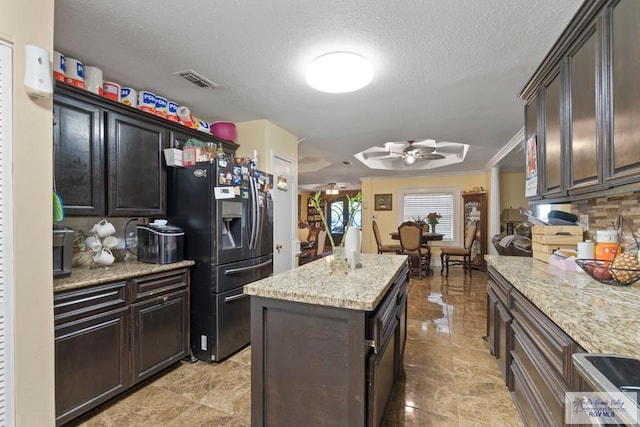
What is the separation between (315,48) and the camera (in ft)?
6.33

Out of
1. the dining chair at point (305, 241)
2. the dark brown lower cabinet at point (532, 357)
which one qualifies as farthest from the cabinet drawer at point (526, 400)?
the dining chair at point (305, 241)

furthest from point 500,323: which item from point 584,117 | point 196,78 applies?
point 196,78

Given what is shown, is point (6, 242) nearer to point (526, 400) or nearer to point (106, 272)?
point (106, 272)

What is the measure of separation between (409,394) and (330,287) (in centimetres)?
121

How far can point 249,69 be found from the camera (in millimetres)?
2207

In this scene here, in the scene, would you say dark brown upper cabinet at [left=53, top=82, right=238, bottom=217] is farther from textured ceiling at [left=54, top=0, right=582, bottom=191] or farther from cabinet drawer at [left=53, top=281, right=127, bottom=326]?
cabinet drawer at [left=53, top=281, right=127, bottom=326]

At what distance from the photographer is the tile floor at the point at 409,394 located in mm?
1724

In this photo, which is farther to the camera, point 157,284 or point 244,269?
point 244,269

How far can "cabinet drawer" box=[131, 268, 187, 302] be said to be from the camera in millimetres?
1993

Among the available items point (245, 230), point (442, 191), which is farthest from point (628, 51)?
point (442, 191)

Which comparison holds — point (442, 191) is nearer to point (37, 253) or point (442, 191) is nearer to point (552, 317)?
point (552, 317)

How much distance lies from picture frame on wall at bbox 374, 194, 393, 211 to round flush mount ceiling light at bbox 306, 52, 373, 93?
5818mm

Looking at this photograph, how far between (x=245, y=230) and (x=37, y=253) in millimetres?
1490

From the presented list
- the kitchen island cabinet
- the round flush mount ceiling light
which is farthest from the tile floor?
the round flush mount ceiling light
